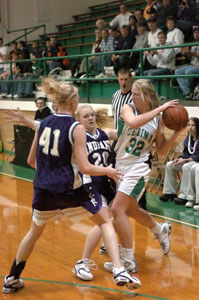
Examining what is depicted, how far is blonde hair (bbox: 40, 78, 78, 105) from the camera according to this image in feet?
13.0

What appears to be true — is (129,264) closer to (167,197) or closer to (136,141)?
(136,141)

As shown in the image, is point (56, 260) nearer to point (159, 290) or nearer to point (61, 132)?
point (159, 290)

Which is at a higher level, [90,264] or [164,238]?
[164,238]

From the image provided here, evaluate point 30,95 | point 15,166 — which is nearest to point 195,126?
point 15,166

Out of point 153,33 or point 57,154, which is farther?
point 153,33

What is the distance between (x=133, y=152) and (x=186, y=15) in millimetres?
6739

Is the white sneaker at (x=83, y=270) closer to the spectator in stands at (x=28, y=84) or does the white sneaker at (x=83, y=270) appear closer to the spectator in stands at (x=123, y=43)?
the spectator in stands at (x=123, y=43)

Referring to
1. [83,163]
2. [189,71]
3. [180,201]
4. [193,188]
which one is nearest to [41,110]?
[189,71]

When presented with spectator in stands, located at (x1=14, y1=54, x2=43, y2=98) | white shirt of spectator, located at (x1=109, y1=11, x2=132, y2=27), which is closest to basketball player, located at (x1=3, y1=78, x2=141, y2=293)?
spectator in stands, located at (x1=14, y1=54, x2=43, y2=98)

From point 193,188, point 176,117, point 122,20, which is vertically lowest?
point 193,188

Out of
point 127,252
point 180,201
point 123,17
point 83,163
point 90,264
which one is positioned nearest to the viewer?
point 83,163

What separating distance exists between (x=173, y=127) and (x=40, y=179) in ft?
4.16

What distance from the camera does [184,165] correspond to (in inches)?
280

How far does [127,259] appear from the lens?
4500 mm
